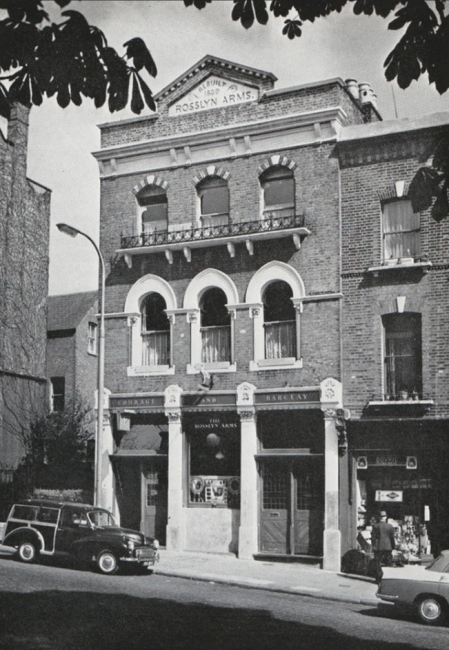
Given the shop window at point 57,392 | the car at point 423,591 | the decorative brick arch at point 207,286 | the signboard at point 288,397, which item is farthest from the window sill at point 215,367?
the shop window at point 57,392

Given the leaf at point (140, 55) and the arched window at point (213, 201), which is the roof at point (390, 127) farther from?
the leaf at point (140, 55)

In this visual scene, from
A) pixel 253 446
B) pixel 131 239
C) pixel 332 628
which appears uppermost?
pixel 131 239

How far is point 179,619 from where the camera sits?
44.9 ft

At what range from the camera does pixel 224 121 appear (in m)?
25.5

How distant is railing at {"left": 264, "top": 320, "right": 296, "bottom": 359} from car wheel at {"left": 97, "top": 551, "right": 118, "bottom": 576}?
24.0 feet

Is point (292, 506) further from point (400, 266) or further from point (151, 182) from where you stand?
point (151, 182)

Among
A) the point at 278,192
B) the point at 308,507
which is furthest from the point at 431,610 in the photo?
the point at 278,192

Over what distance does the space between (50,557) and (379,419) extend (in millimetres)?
8839

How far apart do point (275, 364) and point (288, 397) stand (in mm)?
997

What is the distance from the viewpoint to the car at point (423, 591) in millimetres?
14789

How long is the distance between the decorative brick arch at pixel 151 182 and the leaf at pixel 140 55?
20409 millimetres

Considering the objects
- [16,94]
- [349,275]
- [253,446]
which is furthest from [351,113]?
[16,94]

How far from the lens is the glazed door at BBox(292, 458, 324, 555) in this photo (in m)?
23.0

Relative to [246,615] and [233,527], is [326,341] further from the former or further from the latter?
[246,615]
